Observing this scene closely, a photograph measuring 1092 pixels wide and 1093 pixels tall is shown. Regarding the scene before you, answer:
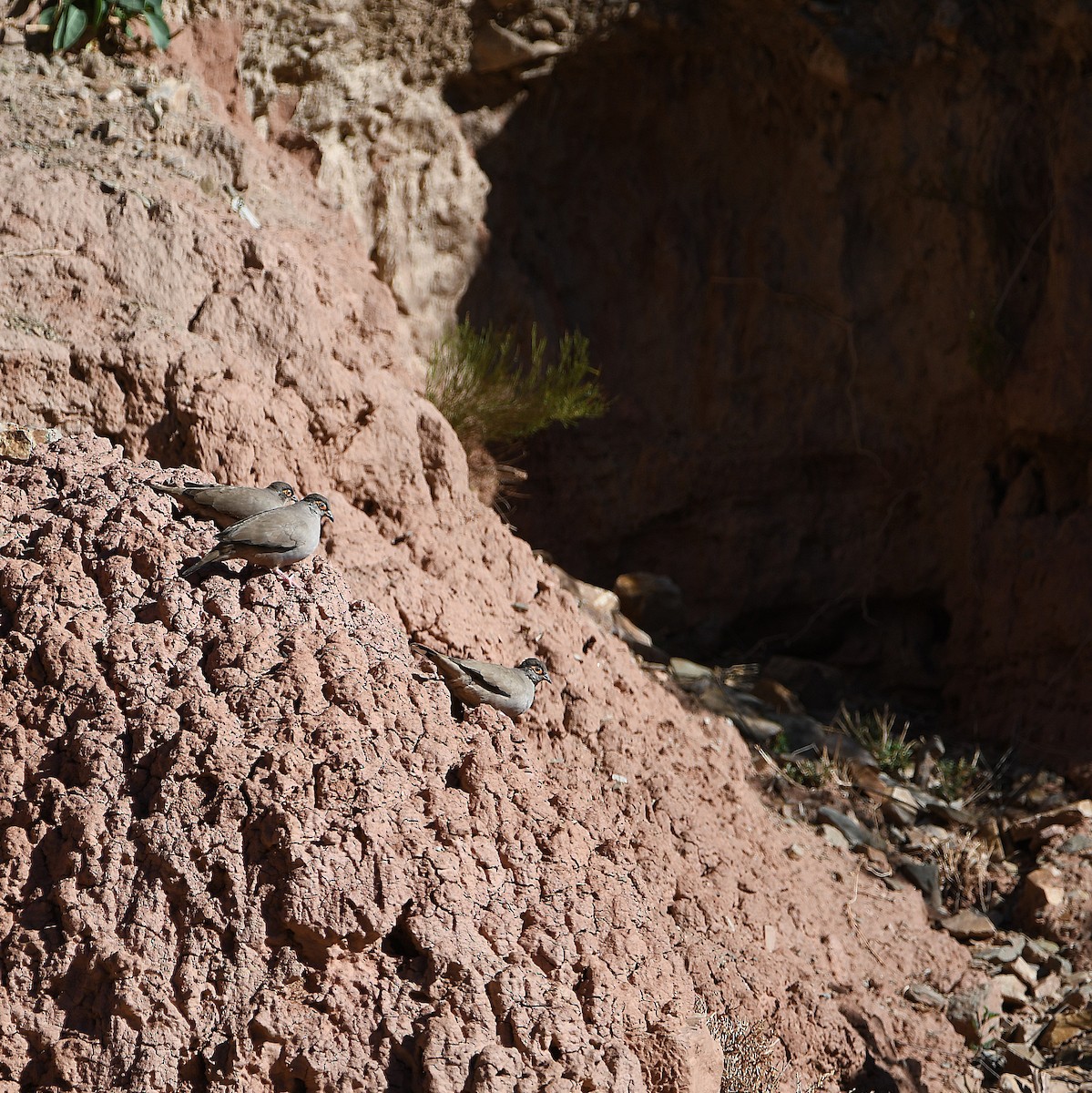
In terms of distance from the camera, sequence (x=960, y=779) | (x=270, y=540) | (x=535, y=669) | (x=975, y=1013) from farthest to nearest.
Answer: (x=960, y=779) < (x=975, y=1013) < (x=535, y=669) < (x=270, y=540)

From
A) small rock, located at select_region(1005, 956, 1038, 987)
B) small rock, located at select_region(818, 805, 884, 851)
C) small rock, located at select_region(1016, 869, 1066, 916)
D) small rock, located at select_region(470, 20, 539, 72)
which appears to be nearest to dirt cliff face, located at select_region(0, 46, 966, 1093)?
small rock, located at select_region(1005, 956, 1038, 987)

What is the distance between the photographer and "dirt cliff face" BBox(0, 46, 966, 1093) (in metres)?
2.93

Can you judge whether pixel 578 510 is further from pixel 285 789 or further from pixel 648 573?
pixel 285 789

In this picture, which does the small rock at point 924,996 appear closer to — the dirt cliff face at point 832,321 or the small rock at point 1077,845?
the small rock at point 1077,845

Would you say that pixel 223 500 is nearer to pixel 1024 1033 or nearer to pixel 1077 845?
pixel 1024 1033

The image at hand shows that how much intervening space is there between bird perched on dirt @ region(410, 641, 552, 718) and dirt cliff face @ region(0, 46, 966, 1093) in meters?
0.08

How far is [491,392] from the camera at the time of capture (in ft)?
19.3

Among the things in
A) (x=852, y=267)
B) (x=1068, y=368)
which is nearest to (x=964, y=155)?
(x=852, y=267)

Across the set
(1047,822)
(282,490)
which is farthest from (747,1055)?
(1047,822)

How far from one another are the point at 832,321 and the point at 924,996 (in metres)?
4.12

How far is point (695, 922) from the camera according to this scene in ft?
13.4

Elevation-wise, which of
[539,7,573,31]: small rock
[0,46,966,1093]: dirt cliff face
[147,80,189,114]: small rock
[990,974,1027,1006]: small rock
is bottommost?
[990,974,1027,1006]: small rock

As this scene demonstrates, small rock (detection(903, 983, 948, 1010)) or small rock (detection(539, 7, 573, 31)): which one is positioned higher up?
small rock (detection(539, 7, 573, 31))

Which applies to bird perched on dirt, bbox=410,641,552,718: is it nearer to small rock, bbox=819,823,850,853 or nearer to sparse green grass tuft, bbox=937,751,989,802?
small rock, bbox=819,823,850,853
